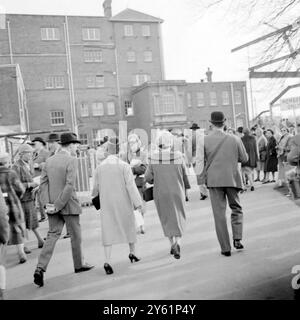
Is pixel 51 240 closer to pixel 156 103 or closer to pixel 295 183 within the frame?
pixel 295 183

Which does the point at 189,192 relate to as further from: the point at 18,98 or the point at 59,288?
the point at 18,98

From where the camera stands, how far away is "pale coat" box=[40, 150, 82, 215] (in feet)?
18.7

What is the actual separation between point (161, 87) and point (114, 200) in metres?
38.3

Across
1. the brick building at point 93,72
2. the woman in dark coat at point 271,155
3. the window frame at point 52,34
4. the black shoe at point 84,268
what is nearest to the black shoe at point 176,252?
the black shoe at point 84,268

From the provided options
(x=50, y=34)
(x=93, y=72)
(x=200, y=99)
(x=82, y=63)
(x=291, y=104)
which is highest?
(x=50, y=34)

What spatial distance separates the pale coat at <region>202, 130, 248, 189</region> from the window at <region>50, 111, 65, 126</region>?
37.8m

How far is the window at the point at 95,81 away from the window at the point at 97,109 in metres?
1.98

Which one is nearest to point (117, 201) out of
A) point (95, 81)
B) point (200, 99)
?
point (95, 81)

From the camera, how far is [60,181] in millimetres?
5754

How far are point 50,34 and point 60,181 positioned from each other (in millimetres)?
39761

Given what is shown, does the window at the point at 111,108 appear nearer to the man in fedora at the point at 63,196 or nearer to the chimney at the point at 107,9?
the chimney at the point at 107,9

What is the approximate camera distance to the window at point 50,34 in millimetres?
41594

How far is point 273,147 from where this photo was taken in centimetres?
1270

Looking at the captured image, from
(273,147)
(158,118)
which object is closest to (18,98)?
(158,118)
